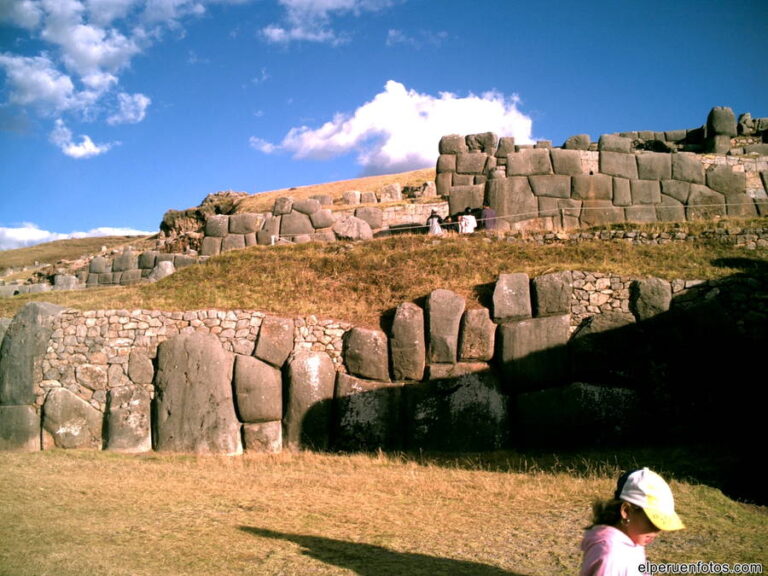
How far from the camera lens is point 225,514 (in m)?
8.27

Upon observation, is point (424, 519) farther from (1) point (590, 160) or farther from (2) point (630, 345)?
(1) point (590, 160)

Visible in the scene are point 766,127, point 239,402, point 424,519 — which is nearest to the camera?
point 424,519

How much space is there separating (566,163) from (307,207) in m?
9.90

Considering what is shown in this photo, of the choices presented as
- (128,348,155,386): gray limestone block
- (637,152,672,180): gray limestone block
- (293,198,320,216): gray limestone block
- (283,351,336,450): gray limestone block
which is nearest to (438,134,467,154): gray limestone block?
(293,198,320,216): gray limestone block

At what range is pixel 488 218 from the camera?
1867cm

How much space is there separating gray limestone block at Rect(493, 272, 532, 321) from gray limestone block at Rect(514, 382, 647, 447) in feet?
6.03

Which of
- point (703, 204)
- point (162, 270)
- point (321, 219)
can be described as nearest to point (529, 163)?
point (703, 204)

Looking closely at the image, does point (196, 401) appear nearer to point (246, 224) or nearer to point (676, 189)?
point (246, 224)

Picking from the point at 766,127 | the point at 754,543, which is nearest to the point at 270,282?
the point at 754,543

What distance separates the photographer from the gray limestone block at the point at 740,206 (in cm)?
1944

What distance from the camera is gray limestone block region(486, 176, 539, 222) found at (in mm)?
19281

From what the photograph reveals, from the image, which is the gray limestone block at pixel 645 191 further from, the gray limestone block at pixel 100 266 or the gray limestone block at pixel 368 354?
the gray limestone block at pixel 100 266

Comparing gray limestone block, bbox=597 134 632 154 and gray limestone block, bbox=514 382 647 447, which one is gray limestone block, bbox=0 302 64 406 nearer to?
gray limestone block, bbox=514 382 647 447

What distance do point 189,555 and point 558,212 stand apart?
1556 cm
